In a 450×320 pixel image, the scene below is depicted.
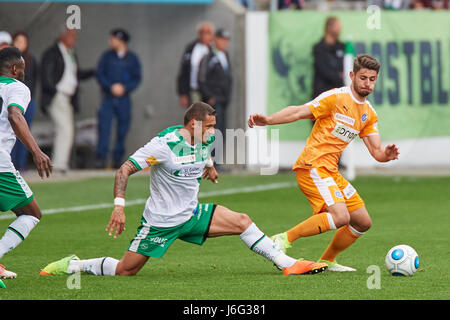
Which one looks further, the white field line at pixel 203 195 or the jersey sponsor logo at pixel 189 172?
the white field line at pixel 203 195

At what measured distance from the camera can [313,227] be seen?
8.62m

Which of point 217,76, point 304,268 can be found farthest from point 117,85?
point 304,268

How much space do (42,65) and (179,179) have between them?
10734 mm

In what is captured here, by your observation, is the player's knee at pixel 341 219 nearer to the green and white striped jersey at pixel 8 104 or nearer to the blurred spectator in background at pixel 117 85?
the green and white striped jersey at pixel 8 104

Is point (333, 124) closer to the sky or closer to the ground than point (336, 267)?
closer to the sky

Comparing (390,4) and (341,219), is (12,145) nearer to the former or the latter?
(341,219)

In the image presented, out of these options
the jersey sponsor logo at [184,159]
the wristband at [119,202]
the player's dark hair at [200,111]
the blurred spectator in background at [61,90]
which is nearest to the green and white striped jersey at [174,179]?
the jersey sponsor logo at [184,159]

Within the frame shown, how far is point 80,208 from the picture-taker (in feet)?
46.4

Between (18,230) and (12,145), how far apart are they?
0.68 m

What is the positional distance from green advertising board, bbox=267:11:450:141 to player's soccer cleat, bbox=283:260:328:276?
36.1 feet

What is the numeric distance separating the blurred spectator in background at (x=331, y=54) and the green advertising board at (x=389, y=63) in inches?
25.2

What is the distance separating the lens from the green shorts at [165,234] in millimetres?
8258

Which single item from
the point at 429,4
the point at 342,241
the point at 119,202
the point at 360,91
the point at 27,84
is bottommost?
the point at 342,241
